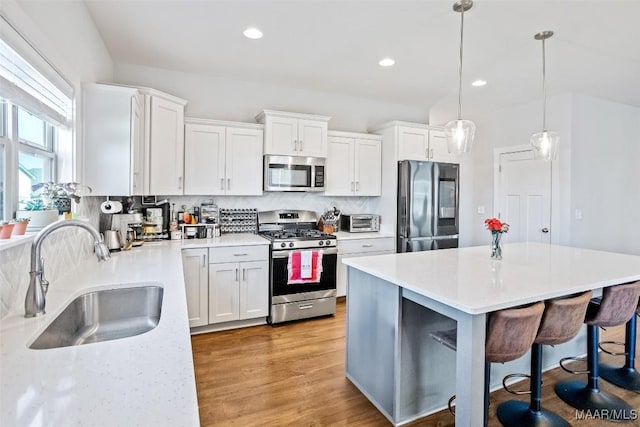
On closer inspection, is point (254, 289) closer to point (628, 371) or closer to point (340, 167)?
point (340, 167)

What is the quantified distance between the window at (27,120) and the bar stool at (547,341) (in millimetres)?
2797

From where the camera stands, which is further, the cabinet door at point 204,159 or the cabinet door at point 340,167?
the cabinet door at point 340,167

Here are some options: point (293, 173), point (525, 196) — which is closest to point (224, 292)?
point (293, 173)

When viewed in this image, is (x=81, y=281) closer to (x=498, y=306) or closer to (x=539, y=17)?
(x=498, y=306)

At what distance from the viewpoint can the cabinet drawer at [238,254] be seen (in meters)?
3.26

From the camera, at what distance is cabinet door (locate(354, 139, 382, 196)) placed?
441 centimetres

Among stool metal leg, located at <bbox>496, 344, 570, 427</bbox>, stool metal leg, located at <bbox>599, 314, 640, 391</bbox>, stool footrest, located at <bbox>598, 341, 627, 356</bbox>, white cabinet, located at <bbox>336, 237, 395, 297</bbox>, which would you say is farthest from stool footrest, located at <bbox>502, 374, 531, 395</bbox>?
white cabinet, located at <bbox>336, 237, 395, 297</bbox>

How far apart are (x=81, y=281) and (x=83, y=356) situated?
3.26 feet

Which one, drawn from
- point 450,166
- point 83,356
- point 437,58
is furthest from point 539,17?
point 83,356

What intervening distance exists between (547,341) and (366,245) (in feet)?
7.98

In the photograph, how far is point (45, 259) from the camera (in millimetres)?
1675

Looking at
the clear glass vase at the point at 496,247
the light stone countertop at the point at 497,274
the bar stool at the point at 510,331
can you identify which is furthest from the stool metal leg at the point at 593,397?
the bar stool at the point at 510,331

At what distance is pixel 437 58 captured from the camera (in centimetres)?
334

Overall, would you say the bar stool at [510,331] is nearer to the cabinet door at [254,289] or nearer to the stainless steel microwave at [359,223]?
the cabinet door at [254,289]
